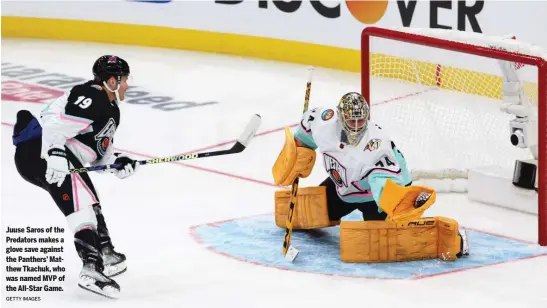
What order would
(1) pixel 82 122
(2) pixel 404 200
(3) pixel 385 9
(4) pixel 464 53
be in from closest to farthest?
1. (1) pixel 82 122
2. (2) pixel 404 200
3. (4) pixel 464 53
4. (3) pixel 385 9

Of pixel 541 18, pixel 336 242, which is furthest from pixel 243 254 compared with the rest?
pixel 541 18

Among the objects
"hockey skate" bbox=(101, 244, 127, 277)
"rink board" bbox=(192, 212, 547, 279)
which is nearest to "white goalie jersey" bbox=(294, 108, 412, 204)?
"rink board" bbox=(192, 212, 547, 279)

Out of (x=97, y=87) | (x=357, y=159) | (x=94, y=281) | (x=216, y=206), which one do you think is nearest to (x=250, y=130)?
(x=357, y=159)

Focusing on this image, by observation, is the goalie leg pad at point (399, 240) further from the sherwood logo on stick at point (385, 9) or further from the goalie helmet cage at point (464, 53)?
the sherwood logo on stick at point (385, 9)

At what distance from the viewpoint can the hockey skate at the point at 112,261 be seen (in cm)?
530

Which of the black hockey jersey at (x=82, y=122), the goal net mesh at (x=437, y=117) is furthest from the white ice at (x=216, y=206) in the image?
the black hockey jersey at (x=82, y=122)

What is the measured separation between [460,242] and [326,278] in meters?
0.66

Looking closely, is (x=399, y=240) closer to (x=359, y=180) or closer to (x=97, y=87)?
(x=359, y=180)

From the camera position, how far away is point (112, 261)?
210 inches

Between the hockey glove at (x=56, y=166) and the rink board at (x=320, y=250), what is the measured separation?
1056 millimetres

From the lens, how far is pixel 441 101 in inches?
275

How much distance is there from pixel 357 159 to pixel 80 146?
1.24 m

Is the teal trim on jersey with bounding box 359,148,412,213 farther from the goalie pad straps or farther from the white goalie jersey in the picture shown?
the goalie pad straps

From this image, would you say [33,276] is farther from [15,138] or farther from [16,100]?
[16,100]
